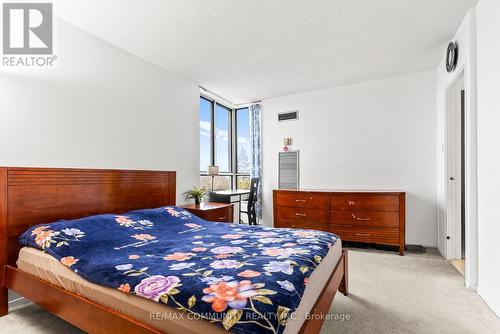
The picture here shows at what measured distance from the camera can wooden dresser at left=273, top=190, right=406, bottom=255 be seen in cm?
341

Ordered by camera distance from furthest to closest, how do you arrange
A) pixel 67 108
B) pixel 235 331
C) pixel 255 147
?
pixel 255 147 < pixel 67 108 < pixel 235 331

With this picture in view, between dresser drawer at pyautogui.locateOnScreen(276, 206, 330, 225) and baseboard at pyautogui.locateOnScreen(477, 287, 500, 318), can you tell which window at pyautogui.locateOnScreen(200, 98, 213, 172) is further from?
baseboard at pyautogui.locateOnScreen(477, 287, 500, 318)

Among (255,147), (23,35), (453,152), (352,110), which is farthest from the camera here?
(255,147)

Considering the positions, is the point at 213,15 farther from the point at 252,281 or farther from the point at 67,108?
the point at 252,281

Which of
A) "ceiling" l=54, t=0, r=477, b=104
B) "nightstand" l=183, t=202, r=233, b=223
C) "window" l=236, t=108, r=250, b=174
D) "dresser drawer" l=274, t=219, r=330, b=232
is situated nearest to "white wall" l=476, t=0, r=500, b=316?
"ceiling" l=54, t=0, r=477, b=104

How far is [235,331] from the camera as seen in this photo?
960 millimetres

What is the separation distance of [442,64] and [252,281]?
12.3ft

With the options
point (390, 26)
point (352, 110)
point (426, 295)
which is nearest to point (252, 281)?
point (426, 295)

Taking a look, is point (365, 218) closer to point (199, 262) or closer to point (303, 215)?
point (303, 215)

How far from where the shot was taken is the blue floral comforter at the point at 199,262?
3.35 feet

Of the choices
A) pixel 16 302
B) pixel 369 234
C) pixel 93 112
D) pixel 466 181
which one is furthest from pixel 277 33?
pixel 16 302

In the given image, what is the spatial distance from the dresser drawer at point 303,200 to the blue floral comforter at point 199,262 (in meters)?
1.72

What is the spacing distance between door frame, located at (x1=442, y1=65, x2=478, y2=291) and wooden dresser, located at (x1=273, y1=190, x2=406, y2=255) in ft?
1.64

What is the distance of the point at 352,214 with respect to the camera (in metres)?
3.63
